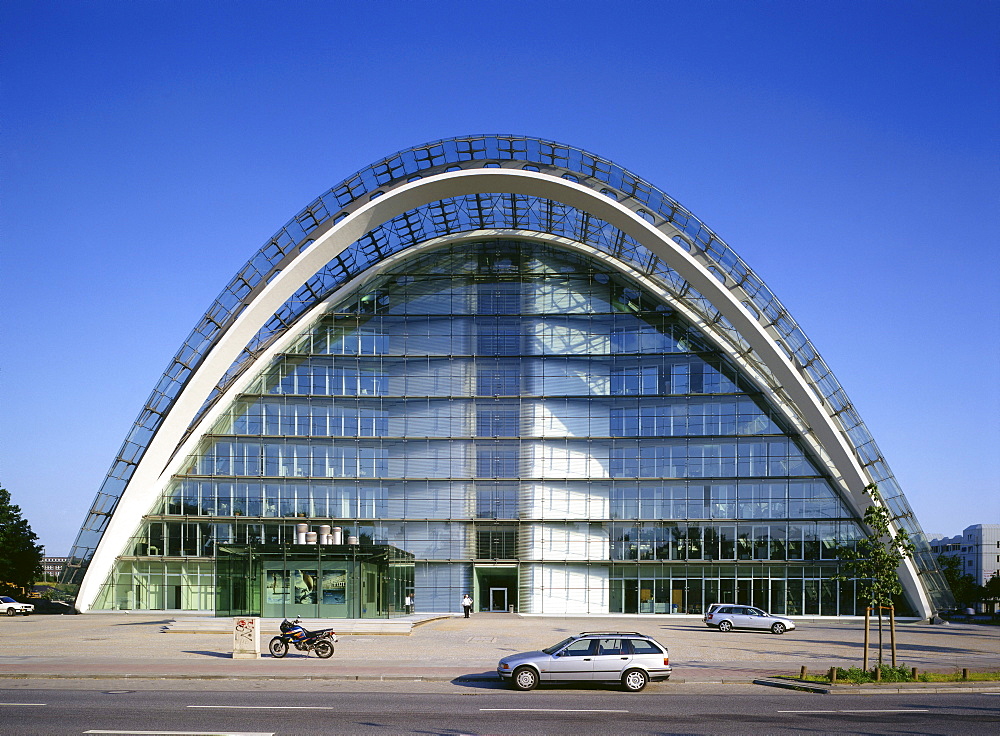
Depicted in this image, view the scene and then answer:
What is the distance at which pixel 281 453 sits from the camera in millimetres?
64438

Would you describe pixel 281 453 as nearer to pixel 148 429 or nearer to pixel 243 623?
pixel 148 429

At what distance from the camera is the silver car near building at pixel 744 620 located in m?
49.9

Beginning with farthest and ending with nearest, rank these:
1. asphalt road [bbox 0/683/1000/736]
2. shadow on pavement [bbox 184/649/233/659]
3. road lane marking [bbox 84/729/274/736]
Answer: shadow on pavement [bbox 184/649/233/659] < asphalt road [bbox 0/683/1000/736] < road lane marking [bbox 84/729/274/736]

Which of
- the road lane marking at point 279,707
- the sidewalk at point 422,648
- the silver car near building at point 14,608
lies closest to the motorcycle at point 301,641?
the sidewalk at point 422,648

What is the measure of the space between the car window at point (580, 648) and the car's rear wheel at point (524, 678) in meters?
0.95

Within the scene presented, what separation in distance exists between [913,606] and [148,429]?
47298 mm

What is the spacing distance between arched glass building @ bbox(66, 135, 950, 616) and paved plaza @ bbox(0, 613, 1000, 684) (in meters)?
5.42

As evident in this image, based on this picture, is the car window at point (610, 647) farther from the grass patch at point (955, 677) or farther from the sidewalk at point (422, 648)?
the grass patch at point (955, 677)

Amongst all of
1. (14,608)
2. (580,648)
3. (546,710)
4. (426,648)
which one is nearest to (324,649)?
(426,648)

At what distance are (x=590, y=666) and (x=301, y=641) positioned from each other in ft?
34.0

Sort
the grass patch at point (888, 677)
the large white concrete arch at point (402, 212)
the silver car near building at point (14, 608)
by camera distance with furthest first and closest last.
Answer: the silver car near building at point (14, 608), the large white concrete arch at point (402, 212), the grass patch at point (888, 677)

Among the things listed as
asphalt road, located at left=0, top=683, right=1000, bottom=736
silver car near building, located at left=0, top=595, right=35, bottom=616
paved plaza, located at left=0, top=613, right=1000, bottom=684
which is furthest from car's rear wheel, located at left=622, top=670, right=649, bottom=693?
silver car near building, located at left=0, top=595, right=35, bottom=616

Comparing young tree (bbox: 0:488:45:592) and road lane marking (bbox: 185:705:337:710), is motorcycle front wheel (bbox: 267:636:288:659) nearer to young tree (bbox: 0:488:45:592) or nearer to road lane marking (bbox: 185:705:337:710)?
road lane marking (bbox: 185:705:337:710)

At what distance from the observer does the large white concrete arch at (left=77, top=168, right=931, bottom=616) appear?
5912 cm
